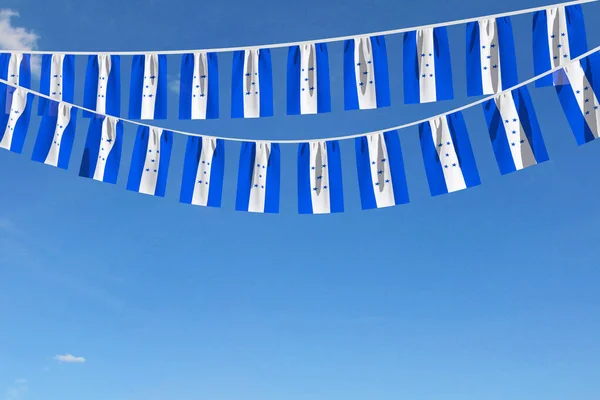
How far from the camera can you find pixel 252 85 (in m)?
9.67

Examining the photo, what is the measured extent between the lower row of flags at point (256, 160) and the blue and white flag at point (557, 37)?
0.76m

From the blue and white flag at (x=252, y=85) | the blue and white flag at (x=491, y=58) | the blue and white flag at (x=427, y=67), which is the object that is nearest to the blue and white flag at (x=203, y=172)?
the blue and white flag at (x=252, y=85)

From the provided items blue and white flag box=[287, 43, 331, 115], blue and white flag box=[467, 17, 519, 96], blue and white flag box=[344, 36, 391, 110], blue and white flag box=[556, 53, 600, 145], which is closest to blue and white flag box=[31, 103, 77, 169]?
blue and white flag box=[287, 43, 331, 115]

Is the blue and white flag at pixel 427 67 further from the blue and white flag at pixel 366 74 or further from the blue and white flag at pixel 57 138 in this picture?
the blue and white flag at pixel 57 138

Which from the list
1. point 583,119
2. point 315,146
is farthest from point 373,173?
point 583,119

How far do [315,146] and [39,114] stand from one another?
163 inches

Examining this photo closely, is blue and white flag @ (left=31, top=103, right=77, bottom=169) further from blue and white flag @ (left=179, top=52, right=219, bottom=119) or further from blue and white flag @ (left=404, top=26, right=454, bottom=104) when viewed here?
blue and white flag @ (left=404, top=26, right=454, bottom=104)

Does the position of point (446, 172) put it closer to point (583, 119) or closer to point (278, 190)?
point (583, 119)

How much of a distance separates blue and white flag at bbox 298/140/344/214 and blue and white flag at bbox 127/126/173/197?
203cm

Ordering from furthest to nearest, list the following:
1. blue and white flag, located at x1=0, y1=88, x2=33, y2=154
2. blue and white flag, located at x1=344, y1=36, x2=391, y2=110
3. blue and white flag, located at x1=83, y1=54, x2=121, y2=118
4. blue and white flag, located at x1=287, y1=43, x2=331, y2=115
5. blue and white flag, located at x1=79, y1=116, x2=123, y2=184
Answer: blue and white flag, located at x1=0, y1=88, x2=33, y2=154 → blue and white flag, located at x1=79, y1=116, x2=123, y2=184 → blue and white flag, located at x1=83, y1=54, x2=121, y2=118 → blue and white flag, located at x1=287, y1=43, x2=331, y2=115 → blue and white flag, located at x1=344, y1=36, x2=391, y2=110

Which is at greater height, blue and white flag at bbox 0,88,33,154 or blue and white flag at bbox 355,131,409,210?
blue and white flag at bbox 0,88,33,154

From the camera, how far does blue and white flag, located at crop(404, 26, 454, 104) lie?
8.89 metres

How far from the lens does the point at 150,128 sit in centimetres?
1030

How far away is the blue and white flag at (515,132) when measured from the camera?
28.3 feet
